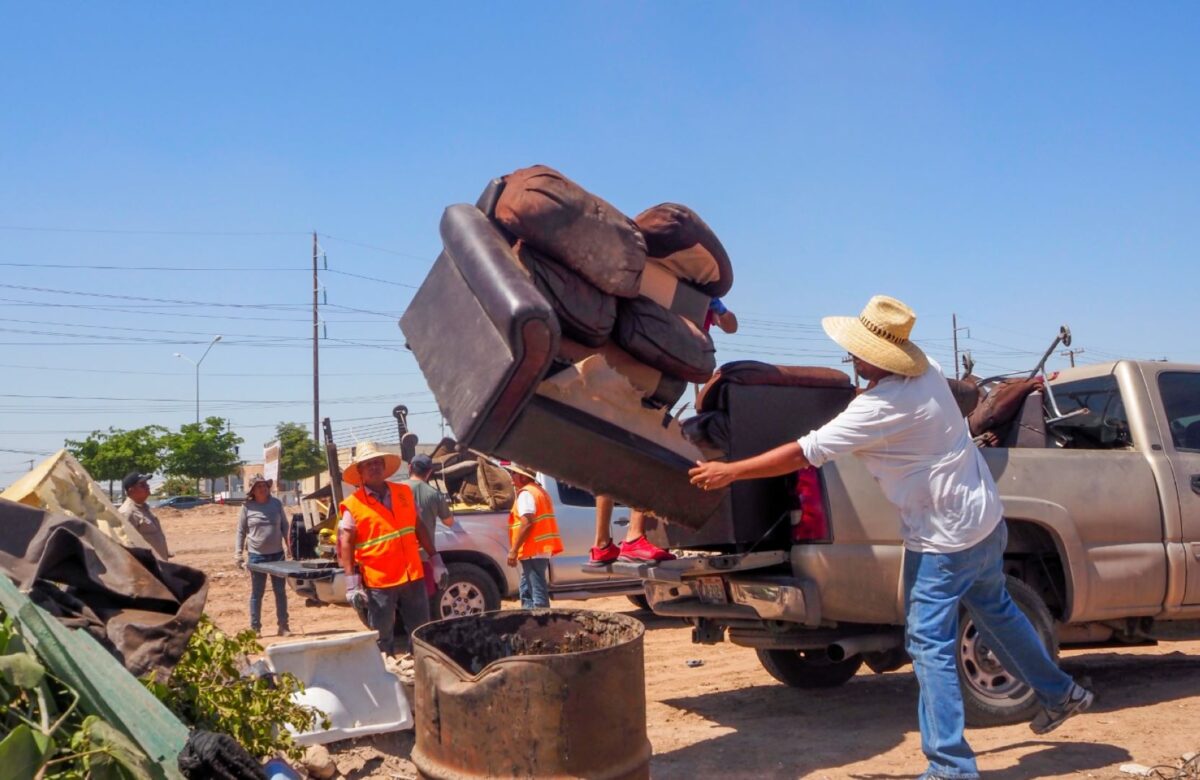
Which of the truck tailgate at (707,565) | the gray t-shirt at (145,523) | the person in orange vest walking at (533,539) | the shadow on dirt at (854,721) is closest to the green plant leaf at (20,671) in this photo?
the shadow on dirt at (854,721)

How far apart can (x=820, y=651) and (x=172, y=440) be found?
54.1m

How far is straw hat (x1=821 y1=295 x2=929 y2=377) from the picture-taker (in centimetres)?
479

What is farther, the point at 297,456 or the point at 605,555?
the point at 297,456

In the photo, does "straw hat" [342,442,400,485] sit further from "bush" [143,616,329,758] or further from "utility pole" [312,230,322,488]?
"utility pole" [312,230,322,488]

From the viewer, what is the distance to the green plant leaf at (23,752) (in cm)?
293

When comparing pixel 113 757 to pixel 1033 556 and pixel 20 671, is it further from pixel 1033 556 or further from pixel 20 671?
pixel 1033 556

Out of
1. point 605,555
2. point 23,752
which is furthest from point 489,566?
point 23,752

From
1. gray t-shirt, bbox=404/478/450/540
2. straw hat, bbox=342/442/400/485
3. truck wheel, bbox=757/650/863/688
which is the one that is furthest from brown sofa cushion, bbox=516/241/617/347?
gray t-shirt, bbox=404/478/450/540

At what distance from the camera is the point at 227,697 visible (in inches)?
165

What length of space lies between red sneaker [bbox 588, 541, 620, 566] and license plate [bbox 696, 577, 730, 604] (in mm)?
532

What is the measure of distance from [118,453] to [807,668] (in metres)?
52.0

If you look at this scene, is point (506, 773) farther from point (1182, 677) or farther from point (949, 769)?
point (1182, 677)

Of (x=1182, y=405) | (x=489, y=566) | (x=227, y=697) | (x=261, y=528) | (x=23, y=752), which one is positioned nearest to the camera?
(x=23, y=752)

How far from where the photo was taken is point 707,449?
5.62m
